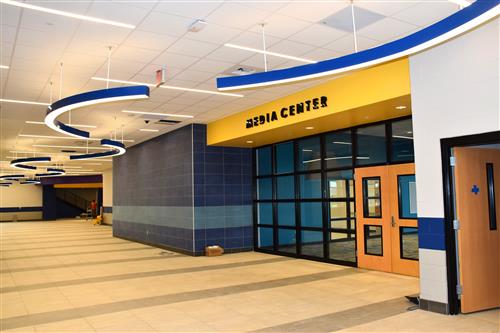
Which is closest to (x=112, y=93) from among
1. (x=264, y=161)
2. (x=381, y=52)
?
(x=381, y=52)

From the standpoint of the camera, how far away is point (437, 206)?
562 cm

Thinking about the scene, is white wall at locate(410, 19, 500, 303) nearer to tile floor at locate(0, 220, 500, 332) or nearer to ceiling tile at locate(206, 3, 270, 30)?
tile floor at locate(0, 220, 500, 332)

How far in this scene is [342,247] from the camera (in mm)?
9352

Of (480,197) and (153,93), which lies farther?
(153,93)

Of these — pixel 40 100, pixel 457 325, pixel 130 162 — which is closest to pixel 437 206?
pixel 457 325

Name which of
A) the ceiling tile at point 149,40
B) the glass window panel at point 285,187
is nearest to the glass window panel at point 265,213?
the glass window panel at point 285,187

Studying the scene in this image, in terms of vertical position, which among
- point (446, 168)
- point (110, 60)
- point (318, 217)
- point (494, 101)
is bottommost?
point (318, 217)

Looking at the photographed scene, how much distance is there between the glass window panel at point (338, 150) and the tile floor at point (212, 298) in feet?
7.35

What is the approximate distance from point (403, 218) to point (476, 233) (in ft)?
7.35

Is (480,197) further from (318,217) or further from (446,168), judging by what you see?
(318,217)

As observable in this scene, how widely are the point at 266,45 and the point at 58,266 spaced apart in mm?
7460

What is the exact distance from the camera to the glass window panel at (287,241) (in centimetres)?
1071

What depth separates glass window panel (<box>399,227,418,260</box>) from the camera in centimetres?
768

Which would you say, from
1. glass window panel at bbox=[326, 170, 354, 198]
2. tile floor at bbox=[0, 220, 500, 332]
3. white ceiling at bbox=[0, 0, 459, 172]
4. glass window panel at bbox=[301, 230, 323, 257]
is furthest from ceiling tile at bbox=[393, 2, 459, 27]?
glass window panel at bbox=[301, 230, 323, 257]
